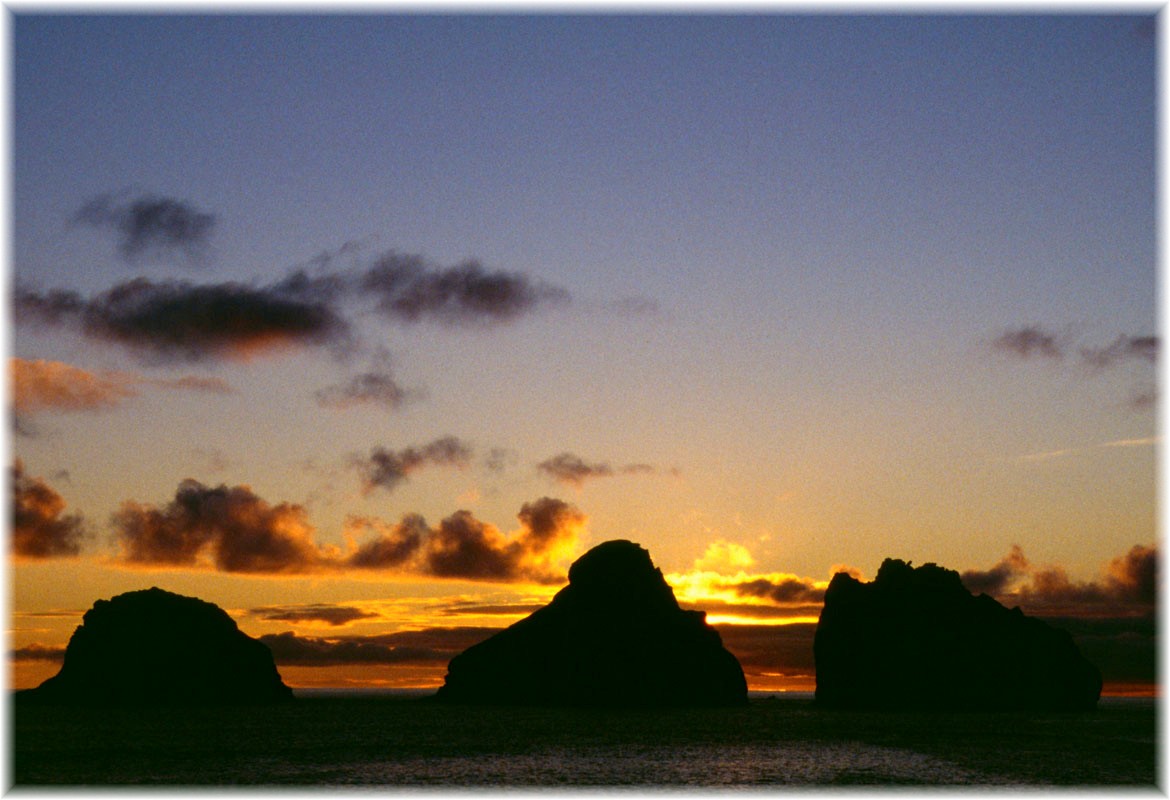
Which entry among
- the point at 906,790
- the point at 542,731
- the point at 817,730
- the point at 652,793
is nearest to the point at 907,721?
the point at 817,730

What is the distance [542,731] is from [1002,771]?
2513 inches

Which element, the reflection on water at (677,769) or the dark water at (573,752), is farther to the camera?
the dark water at (573,752)

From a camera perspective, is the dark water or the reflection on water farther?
the dark water

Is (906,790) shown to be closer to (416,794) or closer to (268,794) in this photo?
(416,794)

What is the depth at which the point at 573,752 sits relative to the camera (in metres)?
115

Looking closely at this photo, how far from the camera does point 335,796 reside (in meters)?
78.6

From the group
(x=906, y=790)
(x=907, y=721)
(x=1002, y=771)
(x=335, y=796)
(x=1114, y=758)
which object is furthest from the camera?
(x=907, y=721)

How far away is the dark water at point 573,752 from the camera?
92812mm

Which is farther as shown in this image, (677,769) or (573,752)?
(573,752)

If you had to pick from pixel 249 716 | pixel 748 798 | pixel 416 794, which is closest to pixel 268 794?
pixel 416 794

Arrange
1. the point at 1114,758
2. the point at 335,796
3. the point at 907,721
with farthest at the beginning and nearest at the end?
the point at 907,721
the point at 1114,758
the point at 335,796

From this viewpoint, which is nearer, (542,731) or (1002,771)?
(1002,771)

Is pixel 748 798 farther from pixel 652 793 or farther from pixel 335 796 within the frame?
pixel 335 796

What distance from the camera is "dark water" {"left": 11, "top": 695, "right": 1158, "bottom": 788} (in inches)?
3654
